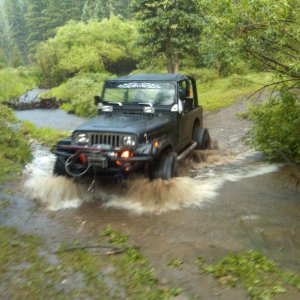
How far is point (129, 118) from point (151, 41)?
16.7m

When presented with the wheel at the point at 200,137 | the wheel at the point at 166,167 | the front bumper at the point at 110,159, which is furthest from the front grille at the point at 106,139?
the wheel at the point at 200,137

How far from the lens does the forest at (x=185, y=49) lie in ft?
20.4

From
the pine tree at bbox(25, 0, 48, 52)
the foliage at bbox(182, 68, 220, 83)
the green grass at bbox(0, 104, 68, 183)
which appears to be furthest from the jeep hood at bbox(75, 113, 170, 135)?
the pine tree at bbox(25, 0, 48, 52)

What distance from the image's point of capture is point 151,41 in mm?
23484

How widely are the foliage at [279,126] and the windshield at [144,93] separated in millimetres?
1904

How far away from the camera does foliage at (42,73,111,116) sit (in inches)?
1007

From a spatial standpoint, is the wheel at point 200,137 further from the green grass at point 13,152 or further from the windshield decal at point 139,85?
the green grass at point 13,152

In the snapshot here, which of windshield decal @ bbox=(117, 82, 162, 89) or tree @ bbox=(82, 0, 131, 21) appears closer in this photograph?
windshield decal @ bbox=(117, 82, 162, 89)

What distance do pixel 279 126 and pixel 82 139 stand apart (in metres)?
3.88

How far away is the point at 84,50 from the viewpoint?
42.4m

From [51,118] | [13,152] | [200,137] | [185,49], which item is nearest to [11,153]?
[13,152]

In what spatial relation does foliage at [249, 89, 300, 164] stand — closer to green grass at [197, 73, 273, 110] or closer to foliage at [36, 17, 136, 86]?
green grass at [197, 73, 273, 110]

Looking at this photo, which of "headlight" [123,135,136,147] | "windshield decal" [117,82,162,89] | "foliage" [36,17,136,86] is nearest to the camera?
"headlight" [123,135,136,147]

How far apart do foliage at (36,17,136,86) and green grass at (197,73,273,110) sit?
1793 centimetres
